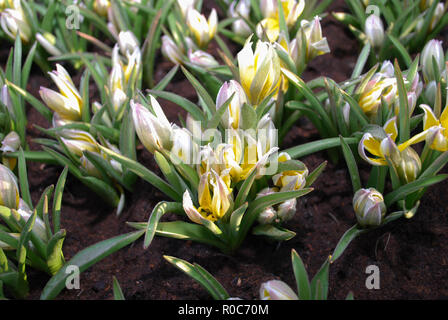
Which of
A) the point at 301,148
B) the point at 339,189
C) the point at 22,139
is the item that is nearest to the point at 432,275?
the point at 339,189

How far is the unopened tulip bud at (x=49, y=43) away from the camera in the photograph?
1.76 m

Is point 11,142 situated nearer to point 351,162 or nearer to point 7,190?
point 7,190

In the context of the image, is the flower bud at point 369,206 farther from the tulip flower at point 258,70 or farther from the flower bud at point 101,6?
the flower bud at point 101,6

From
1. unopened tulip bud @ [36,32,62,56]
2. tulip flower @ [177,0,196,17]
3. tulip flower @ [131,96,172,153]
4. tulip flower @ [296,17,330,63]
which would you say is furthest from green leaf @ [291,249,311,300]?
unopened tulip bud @ [36,32,62,56]

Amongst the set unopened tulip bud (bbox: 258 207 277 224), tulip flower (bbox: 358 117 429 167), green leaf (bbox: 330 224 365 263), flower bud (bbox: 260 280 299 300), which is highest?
tulip flower (bbox: 358 117 429 167)

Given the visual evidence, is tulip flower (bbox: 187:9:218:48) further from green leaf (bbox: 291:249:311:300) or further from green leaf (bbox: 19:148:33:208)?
green leaf (bbox: 291:249:311:300)

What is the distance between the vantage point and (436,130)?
3.42ft

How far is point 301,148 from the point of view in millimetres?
1229

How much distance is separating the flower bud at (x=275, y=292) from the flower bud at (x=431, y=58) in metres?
0.74

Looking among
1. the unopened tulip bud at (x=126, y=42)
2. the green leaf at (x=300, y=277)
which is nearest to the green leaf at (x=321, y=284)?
the green leaf at (x=300, y=277)

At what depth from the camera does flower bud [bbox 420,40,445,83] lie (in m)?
1.34

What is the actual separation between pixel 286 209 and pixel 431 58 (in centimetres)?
61

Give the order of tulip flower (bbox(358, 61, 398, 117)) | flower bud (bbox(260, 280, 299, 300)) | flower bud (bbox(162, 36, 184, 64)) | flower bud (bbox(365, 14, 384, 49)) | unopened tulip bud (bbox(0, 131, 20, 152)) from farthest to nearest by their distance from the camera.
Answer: flower bud (bbox(162, 36, 184, 64)), flower bud (bbox(365, 14, 384, 49)), unopened tulip bud (bbox(0, 131, 20, 152)), tulip flower (bbox(358, 61, 398, 117)), flower bud (bbox(260, 280, 299, 300))

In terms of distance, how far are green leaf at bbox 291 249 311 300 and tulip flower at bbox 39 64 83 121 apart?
80 cm
